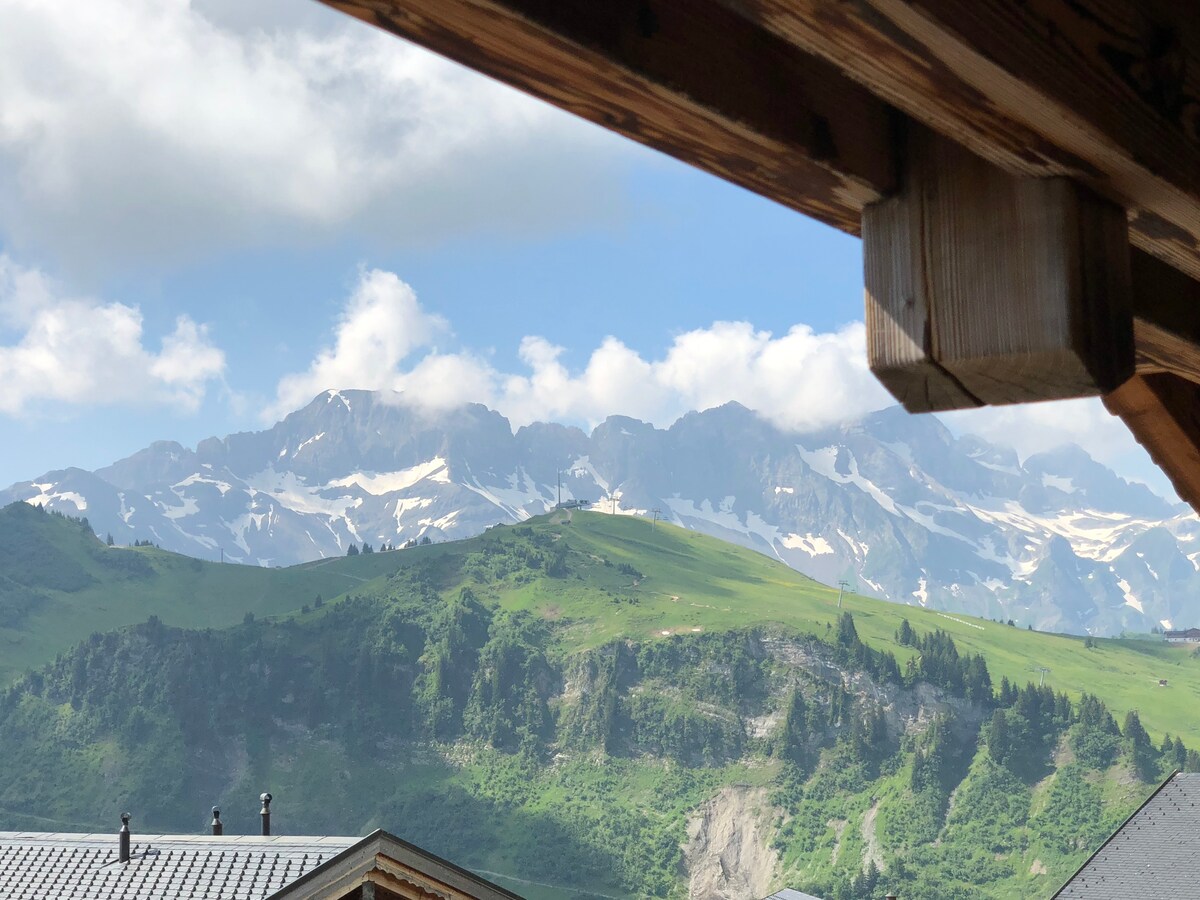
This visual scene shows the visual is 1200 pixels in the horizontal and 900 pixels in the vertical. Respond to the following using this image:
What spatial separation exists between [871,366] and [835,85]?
0.30 meters

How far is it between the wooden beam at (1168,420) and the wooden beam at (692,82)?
102 centimetres

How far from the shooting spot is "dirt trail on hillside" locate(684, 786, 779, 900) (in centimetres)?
10888

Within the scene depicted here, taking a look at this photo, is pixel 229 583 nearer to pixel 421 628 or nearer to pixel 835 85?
pixel 421 628

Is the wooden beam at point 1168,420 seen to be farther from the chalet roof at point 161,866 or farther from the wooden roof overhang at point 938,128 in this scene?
the chalet roof at point 161,866

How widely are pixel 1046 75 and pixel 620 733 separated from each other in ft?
420

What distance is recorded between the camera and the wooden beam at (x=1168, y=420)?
229cm

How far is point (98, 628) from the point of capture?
476 feet

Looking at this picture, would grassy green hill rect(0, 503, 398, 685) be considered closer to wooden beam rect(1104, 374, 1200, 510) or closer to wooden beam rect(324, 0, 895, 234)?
wooden beam rect(1104, 374, 1200, 510)

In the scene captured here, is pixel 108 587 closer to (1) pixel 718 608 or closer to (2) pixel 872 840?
(1) pixel 718 608

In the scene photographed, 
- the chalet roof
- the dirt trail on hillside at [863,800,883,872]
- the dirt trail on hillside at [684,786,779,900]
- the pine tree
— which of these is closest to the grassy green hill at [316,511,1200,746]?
the pine tree

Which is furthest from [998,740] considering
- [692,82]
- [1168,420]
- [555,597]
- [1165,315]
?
[692,82]

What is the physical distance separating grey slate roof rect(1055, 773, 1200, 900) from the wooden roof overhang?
72.6 feet

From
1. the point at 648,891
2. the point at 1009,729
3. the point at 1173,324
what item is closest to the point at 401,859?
the point at 1173,324

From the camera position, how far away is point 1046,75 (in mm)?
1144
